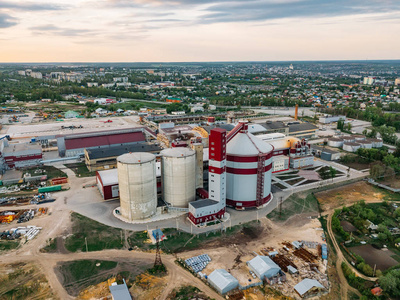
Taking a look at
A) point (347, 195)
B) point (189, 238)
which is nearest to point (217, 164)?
point (189, 238)

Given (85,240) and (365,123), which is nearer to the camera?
(85,240)

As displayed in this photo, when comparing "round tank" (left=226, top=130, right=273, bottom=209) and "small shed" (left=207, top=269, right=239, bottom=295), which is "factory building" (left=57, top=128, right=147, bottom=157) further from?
"small shed" (left=207, top=269, right=239, bottom=295)

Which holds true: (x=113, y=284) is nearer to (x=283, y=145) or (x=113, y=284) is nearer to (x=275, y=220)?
(x=275, y=220)

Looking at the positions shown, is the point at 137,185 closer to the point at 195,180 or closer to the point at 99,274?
the point at 195,180

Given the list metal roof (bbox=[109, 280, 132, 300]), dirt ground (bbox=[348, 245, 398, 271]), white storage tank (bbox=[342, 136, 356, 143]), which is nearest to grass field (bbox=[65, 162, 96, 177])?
metal roof (bbox=[109, 280, 132, 300])

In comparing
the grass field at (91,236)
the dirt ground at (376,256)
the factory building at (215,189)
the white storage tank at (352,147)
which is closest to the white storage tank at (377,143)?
the white storage tank at (352,147)

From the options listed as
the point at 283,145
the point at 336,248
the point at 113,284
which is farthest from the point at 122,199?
the point at 283,145
